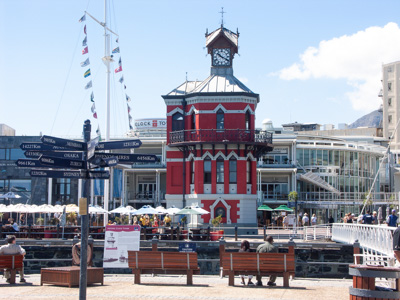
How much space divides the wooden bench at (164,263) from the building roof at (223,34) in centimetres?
3158

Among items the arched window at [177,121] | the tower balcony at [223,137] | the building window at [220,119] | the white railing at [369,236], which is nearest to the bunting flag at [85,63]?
the arched window at [177,121]

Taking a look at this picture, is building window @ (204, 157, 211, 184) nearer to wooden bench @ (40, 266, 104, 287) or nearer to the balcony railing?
the balcony railing

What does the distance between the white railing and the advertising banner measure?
28.5 ft

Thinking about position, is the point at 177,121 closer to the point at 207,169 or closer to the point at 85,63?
the point at 207,169

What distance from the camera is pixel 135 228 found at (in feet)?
A: 79.1

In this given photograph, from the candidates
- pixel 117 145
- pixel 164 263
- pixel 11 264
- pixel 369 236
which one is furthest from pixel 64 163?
pixel 369 236

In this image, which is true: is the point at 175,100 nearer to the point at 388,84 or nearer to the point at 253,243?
the point at 253,243

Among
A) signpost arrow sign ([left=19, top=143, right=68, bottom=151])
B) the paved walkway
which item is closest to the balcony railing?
the paved walkway

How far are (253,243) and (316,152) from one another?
1574 inches

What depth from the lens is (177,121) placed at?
47.9 meters

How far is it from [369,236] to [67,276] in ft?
43.5

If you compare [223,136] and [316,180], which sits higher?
[223,136]

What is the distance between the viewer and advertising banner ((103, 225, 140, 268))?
23.9 meters

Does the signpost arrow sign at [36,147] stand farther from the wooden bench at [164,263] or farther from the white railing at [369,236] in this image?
the white railing at [369,236]
